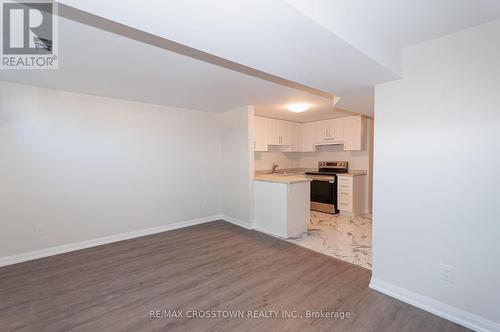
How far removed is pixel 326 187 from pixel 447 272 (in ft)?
11.5

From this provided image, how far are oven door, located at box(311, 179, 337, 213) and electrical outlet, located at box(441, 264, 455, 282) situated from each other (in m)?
3.35

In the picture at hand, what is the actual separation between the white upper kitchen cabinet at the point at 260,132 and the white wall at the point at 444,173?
322cm

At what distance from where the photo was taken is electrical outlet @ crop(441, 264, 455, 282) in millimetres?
1930

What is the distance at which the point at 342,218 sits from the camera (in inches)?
197

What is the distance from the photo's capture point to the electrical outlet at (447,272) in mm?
1930

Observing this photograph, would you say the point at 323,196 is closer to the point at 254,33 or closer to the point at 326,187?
the point at 326,187

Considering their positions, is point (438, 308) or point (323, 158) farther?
point (323, 158)

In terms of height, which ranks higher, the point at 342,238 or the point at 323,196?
the point at 323,196

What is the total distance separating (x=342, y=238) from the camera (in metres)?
3.81

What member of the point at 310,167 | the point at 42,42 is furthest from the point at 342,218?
the point at 42,42

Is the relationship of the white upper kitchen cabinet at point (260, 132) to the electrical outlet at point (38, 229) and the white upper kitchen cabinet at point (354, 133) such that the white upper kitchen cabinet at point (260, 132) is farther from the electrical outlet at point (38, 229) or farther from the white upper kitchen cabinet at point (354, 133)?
the electrical outlet at point (38, 229)

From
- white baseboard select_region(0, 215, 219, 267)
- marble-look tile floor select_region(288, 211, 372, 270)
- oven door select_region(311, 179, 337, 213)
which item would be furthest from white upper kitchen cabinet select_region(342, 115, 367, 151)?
white baseboard select_region(0, 215, 219, 267)

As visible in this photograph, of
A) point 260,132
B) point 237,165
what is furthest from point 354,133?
point 237,165

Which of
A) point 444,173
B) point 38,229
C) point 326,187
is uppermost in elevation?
point 444,173
